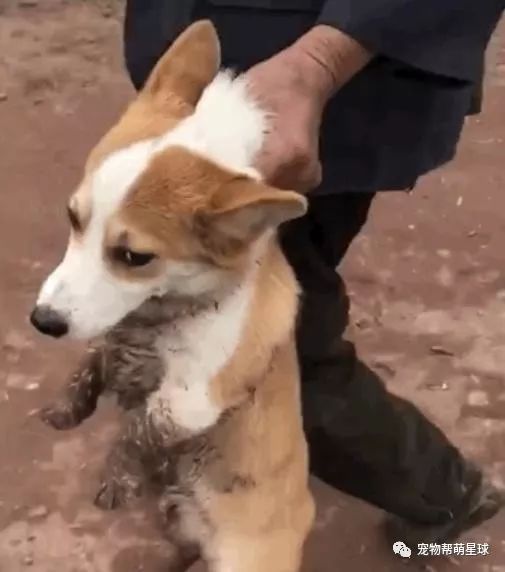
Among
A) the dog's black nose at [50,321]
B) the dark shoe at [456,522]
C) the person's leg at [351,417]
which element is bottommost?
the dark shoe at [456,522]

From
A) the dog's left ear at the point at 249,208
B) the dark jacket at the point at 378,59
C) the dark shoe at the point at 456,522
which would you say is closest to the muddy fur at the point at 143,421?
the dog's left ear at the point at 249,208

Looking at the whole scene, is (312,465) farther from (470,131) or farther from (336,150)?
(470,131)

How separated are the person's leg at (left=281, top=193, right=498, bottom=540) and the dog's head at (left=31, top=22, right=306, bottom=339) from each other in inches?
9.3

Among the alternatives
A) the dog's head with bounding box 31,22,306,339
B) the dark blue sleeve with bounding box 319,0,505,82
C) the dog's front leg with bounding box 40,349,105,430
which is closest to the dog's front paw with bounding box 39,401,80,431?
the dog's front leg with bounding box 40,349,105,430

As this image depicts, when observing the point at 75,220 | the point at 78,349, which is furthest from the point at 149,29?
the point at 78,349

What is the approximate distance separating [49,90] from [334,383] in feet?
3.88

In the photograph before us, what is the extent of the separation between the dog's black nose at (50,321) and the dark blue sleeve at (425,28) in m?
0.33

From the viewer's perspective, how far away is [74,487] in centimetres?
159

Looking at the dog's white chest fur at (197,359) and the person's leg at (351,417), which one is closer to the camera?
the dog's white chest fur at (197,359)

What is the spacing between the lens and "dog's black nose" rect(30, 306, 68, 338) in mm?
989

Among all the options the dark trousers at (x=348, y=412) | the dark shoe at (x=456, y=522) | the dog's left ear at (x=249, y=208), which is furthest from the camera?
the dark shoe at (x=456, y=522)

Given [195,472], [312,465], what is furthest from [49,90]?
[195,472]

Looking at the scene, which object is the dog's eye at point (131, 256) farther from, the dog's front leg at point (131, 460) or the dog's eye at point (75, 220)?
the dog's front leg at point (131, 460)

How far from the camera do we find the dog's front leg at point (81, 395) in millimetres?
1208
